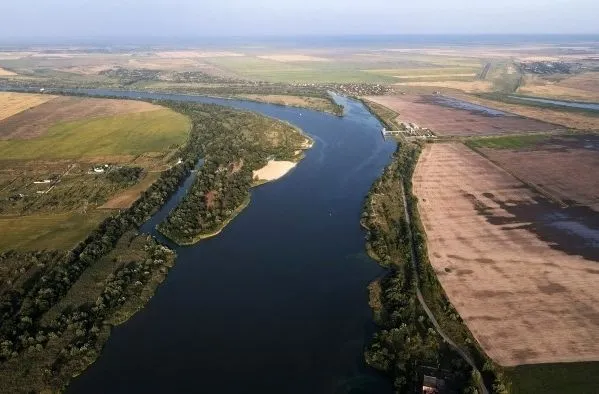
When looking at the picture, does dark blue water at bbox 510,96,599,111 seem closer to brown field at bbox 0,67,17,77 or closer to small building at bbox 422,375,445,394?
small building at bbox 422,375,445,394

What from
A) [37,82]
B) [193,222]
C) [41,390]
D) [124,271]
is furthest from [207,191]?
[37,82]

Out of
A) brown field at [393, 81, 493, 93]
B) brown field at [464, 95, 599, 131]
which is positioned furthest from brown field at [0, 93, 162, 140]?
brown field at [393, 81, 493, 93]

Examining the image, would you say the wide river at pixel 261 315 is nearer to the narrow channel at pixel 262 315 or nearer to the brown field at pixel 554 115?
the narrow channel at pixel 262 315

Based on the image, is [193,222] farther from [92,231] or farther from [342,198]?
[342,198]

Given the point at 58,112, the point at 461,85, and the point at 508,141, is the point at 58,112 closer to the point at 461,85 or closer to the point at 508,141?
the point at 508,141

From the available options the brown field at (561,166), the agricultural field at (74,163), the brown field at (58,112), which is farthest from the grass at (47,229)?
the brown field at (561,166)
